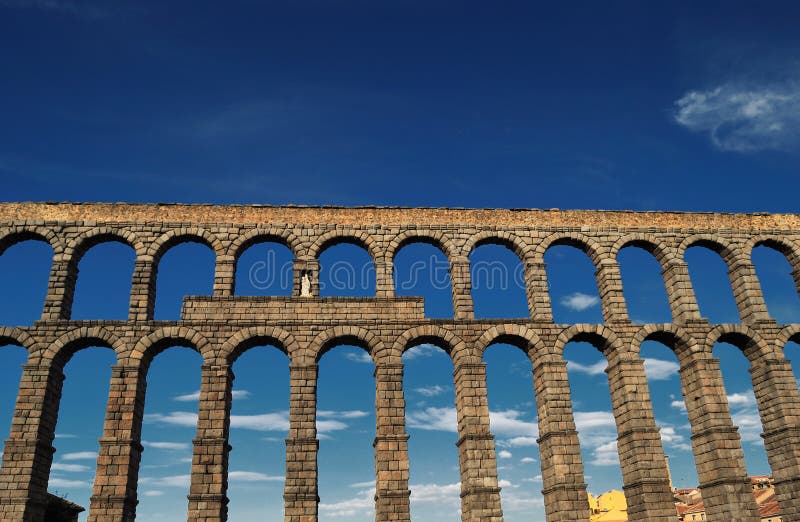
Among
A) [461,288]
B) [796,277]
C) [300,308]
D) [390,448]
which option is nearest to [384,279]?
[461,288]

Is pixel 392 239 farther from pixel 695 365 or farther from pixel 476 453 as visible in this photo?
pixel 695 365

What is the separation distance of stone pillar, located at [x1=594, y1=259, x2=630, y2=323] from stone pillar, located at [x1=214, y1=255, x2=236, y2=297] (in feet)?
42.9

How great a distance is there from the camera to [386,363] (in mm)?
20906

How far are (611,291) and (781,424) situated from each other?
7.08 metres

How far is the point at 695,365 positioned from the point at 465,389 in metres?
8.16

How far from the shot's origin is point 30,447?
19.0 meters

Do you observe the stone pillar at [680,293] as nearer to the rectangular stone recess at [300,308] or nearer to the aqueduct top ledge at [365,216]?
the aqueduct top ledge at [365,216]

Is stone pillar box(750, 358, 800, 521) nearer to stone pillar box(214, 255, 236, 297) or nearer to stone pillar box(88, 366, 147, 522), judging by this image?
stone pillar box(214, 255, 236, 297)

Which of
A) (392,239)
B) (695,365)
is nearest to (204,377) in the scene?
(392,239)

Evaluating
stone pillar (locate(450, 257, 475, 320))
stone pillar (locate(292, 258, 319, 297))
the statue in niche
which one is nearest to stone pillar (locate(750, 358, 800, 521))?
stone pillar (locate(450, 257, 475, 320))

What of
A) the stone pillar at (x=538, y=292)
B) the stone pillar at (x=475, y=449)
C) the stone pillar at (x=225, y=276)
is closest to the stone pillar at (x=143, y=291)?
the stone pillar at (x=225, y=276)

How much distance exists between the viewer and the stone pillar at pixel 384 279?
2214 cm

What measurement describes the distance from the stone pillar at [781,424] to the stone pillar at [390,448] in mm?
12552

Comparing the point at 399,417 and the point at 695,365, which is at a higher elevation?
the point at 695,365
